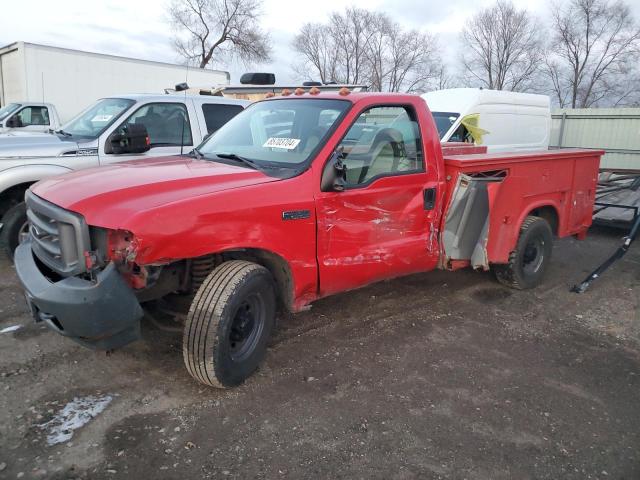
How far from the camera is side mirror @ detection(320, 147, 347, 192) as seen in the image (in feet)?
11.9

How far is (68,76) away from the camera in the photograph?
16641mm

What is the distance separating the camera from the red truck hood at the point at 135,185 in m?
2.93

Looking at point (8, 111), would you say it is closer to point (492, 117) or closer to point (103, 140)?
point (103, 140)

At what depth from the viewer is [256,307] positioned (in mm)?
3545

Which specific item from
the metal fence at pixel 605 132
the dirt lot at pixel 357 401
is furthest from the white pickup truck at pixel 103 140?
the metal fence at pixel 605 132

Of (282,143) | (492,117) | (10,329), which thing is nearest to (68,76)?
(492,117)

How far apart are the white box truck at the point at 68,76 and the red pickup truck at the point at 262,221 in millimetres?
12597

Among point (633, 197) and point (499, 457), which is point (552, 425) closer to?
point (499, 457)

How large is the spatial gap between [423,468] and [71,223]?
7.72 ft

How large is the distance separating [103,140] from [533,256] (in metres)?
5.02

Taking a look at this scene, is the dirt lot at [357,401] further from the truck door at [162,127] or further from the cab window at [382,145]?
Result: the truck door at [162,127]

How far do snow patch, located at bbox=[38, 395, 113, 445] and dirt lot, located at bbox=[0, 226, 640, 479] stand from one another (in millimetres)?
18

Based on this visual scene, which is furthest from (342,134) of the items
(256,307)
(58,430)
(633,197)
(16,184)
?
(633,197)

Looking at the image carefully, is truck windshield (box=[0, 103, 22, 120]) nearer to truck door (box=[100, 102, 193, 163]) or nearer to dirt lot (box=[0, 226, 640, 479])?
truck door (box=[100, 102, 193, 163])
